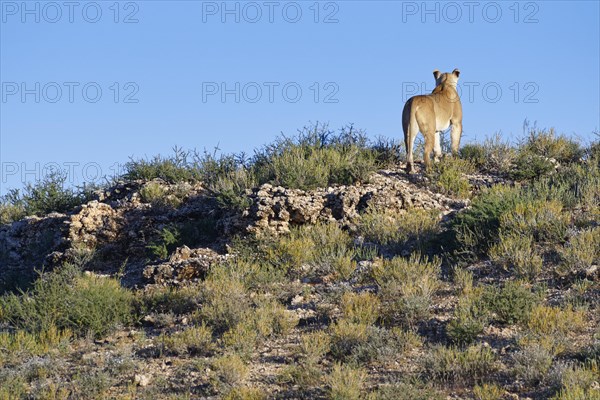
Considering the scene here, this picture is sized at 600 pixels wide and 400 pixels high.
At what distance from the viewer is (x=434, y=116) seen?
613 inches

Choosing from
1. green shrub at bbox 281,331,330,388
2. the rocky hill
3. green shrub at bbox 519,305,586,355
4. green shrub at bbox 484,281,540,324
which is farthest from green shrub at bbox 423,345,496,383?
green shrub at bbox 281,331,330,388

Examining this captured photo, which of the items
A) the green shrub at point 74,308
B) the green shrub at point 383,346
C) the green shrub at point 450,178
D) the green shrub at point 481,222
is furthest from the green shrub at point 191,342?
the green shrub at point 450,178

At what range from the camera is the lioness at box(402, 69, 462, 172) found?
1516 cm

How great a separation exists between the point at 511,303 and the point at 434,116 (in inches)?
254

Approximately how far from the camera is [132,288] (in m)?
12.2

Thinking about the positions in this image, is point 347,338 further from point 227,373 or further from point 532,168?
A: point 532,168

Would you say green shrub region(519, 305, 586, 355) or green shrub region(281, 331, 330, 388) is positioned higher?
green shrub region(519, 305, 586, 355)

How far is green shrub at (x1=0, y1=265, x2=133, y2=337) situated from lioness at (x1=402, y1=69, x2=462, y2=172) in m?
6.28

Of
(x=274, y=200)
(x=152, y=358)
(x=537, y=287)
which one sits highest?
(x=274, y=200)

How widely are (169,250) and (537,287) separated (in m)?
5.93

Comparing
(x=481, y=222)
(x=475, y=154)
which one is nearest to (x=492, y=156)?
(x=475, y=154)

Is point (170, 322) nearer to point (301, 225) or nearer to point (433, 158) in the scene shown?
point (301, 225)

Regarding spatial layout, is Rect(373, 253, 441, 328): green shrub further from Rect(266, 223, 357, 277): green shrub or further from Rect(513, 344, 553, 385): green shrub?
Rect(513, 344, 553, 385): green shrub

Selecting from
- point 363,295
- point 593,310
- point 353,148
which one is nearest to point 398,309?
point 363,295
